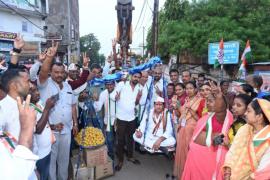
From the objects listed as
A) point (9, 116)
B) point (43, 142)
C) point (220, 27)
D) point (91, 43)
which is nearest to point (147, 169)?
point (43, 142)

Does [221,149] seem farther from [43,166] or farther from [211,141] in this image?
[43,166]

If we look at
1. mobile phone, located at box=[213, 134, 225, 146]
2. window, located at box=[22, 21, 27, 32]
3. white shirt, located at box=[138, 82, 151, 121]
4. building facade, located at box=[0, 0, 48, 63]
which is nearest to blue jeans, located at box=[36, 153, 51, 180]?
mobile phone, located at box=[213, 134, 225, 146]

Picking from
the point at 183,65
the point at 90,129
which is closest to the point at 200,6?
the point at 183,65

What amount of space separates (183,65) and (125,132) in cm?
1514

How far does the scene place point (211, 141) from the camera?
3.45 meters

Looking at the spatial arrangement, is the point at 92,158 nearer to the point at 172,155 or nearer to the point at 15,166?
the point at 172,155

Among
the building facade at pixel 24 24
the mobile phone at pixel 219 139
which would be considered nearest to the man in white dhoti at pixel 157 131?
the mobile phone at pixel 219 139

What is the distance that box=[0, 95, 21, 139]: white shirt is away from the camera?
250 centimetres

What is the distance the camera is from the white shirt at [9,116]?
2502 millimetres

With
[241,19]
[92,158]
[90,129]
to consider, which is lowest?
[92,158]

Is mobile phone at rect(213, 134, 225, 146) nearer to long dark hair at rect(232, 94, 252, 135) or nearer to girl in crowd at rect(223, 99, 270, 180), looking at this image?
long dark hair at rect(232, 94, 252, 135)

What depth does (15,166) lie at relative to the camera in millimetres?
1428

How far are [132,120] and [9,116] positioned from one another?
322cm

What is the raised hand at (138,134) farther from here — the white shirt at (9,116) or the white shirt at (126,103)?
the white shirt at (9,116)
